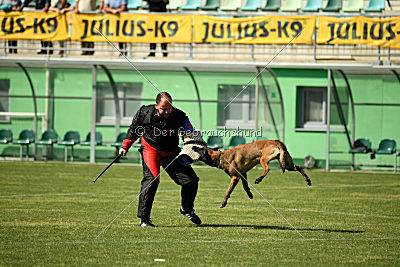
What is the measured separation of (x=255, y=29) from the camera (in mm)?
24672

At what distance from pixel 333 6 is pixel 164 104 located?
775 inches

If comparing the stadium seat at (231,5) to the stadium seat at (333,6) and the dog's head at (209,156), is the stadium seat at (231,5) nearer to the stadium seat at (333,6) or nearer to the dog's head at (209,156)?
the stadium seat at (333,6)

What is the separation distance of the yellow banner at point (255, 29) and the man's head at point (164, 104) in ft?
48.7

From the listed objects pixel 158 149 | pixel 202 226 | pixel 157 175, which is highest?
pixel 158 149

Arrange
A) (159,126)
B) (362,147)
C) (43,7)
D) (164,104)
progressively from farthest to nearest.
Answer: (43,7)
(362,147)
(159,126)
(164,104)

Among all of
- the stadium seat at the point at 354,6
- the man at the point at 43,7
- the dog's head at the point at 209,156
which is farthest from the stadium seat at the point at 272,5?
the dog's head at the point at 209,156

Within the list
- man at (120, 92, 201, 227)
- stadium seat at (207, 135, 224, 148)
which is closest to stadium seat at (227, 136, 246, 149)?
stadium seat at (207, 135, 224, 148)

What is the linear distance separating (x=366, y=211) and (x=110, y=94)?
16023 mm

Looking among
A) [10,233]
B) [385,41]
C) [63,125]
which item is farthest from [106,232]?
[63,125]

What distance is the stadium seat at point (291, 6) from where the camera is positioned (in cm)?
2912

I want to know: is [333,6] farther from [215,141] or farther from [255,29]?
[215,141]

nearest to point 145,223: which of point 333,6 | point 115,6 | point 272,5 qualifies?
point 115,6

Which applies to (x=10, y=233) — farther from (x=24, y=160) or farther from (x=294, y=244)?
(x=24, y=160)

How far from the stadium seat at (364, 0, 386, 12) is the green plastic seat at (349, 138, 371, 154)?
5.34 meters
